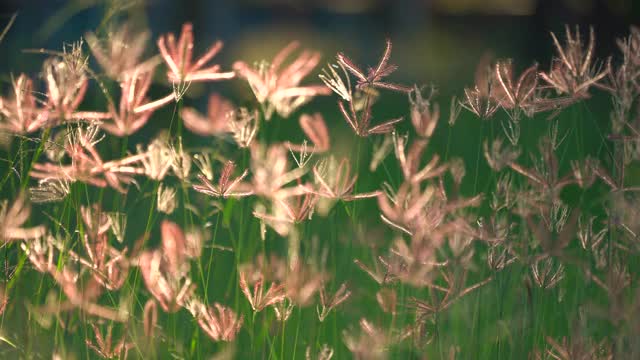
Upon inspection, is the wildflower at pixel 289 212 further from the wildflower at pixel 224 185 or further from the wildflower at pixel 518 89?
the wildflower at pixel 518 89

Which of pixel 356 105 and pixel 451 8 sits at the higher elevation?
pixel 356 105

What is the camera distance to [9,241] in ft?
5.23

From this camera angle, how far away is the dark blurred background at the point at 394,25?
227 inches

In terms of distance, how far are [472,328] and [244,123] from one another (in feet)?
1.94

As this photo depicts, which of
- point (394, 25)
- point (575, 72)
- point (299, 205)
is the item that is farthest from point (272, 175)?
point (394, 25)

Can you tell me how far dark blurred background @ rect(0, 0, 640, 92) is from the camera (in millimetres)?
5770

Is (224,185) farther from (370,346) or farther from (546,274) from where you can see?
(546,274)

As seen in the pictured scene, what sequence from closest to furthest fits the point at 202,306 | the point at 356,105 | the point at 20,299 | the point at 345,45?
the point at 202,306 → the point at 356,105 → the point at 20,299 → the point at 345,45

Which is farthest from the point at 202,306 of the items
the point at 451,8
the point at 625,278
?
the point at 451,8

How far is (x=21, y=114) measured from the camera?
1.56m

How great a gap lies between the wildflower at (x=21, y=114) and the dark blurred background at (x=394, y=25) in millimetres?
2707

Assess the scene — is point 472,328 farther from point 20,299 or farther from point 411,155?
point 20,299

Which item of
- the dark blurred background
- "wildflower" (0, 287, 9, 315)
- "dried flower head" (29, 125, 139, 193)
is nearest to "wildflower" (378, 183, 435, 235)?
"dried flower head" (29, 125, 139, 193)

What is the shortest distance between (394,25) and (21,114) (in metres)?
8.08
